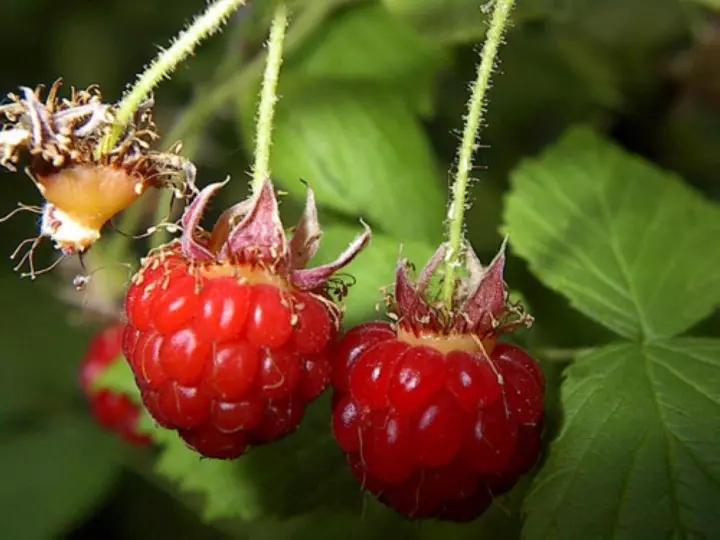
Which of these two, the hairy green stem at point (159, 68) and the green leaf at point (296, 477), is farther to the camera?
the green leaf at point (296, 477)

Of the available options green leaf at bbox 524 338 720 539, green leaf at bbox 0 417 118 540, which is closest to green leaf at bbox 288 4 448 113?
green leaf at bbox 524 338 720 539

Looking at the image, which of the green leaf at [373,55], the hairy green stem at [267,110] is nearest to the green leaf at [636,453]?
the hairy green stem at [267,110]

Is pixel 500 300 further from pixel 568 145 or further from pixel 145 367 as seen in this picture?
pixel 568 145

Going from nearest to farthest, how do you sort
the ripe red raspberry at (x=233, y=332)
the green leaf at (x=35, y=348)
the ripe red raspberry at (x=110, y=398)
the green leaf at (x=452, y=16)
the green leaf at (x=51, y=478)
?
the ripe red raspberry at (x=233, y=332)
the green leaf at (x=452, y=16)
the ripe red raspberry at (x=110, y=398)
the green leaf at (x=51, y=478)
the green leaf at (x=35, y=348)

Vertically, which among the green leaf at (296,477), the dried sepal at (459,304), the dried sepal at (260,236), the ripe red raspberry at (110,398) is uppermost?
the dried sepal at (260,236)

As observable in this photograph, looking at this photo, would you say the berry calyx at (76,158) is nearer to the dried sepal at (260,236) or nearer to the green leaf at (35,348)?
the dried sepal at (260,236)

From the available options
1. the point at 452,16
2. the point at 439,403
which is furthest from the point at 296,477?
the point at 452,16

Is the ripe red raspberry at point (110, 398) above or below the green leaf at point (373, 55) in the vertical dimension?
below
